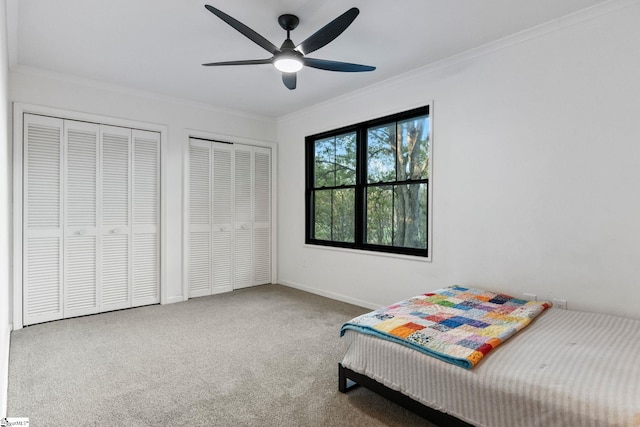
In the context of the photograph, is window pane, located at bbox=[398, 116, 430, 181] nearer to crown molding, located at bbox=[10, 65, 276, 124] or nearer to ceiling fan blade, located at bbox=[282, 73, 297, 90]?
ceiling fan blade, located at bbox=[282, 73, 297, 90]

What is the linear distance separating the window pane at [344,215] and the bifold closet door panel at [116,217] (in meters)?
2.48

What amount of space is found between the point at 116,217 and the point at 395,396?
358 centimetres

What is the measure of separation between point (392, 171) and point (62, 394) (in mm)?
3372

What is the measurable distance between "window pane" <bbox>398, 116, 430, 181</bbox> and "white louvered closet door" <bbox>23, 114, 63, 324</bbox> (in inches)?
141

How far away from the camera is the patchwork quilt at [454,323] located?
1839mm

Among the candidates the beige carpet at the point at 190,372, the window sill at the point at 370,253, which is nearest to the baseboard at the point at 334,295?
the beige carpet at the point at 190,372

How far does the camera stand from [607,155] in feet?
8.07

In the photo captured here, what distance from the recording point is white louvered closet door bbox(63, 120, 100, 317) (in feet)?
12.3

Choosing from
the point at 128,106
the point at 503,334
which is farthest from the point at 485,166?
the point at 128,106

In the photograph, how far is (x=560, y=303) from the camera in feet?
8.80

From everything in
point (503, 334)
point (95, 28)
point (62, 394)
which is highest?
point (95, 28)

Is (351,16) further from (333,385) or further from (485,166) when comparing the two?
(333,385)

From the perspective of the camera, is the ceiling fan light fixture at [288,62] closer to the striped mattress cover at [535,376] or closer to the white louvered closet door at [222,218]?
the striped mattress cover at [535,376]

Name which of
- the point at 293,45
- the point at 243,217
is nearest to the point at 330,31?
the point at 293,45
